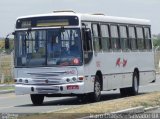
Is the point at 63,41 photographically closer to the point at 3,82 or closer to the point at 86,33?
the point at 86,33

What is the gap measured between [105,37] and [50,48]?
10.1 ft

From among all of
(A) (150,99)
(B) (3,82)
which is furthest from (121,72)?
(B) (3,82)

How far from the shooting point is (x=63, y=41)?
22938 millimetres

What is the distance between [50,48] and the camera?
2309cm

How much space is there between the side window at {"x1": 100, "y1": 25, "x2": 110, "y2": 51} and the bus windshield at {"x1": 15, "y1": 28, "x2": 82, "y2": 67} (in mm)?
2395

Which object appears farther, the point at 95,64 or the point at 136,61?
the point at 136,61

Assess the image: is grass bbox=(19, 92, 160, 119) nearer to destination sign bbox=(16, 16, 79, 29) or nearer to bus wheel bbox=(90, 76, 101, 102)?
bus wheel bbox=(90, 76, 101, 102)

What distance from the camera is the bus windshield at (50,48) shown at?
22.9 metres

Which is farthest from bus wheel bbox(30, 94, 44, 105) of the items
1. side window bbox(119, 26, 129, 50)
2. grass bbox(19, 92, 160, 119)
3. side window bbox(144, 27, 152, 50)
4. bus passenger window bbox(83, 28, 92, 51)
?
side window bbox(144, 27, 152, 50)

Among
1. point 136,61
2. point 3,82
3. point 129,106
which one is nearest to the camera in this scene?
point 129,106

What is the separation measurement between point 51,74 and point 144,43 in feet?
26.4

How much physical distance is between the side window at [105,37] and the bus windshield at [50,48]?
239 centimetres

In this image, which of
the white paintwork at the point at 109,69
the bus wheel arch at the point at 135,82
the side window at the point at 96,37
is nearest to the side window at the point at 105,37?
the white paintwork at the point at 109,69

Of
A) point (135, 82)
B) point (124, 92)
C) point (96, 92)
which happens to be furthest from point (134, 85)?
point (96, 92)
